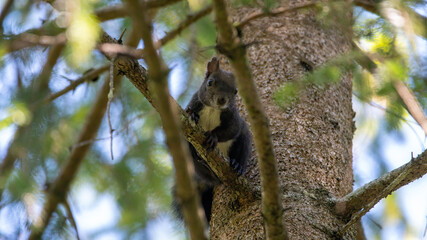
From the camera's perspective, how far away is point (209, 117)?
3143mm

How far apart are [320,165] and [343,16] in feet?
A: 2.37

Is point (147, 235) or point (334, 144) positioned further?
point (147, 235)

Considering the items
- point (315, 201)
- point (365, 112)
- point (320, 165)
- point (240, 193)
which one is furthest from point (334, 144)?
point (365, 112)

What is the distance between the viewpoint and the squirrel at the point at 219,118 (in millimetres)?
3010

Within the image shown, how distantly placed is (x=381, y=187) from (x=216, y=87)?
4.39 ft

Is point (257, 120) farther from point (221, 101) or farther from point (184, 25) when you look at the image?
point (184, 25)

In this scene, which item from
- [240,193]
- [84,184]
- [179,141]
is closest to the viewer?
[179,141]

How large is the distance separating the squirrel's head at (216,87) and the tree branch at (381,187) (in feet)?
3.56

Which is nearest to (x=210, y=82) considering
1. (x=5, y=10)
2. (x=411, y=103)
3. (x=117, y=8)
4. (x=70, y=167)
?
(x=117, y=8)

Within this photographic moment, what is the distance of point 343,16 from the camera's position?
2199 millimetres

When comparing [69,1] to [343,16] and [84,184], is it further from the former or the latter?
[84,184]

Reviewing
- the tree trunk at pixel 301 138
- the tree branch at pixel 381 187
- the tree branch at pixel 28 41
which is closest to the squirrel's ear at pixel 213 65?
the tree trunk at pixel 301 138

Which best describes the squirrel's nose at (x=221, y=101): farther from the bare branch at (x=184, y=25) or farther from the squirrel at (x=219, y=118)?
the bare branch at (x=184, y=25)

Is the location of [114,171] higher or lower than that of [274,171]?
higher
